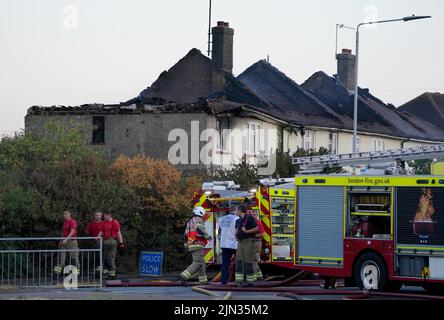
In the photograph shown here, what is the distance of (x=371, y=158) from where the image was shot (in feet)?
75.1

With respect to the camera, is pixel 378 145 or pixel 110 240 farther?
pixel 378 145

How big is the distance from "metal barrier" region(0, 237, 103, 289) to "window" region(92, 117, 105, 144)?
20157 mm

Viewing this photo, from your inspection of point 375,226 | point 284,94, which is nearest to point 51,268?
point 375,226

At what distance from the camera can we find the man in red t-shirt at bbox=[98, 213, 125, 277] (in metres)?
25.7

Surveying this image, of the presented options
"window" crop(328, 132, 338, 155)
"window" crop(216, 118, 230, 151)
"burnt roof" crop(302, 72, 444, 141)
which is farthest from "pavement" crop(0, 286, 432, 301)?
"burnt roof" crop(302, 72, 444, 141)

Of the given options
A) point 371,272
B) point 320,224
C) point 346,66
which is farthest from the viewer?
point 346,66

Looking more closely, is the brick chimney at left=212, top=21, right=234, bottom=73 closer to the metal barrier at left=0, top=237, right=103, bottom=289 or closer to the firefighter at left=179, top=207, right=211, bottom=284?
the metal barrier at left=0, top=237, right=103, bottom=289

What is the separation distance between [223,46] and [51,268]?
3087 cm

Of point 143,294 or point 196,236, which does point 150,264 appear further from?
point 143,294

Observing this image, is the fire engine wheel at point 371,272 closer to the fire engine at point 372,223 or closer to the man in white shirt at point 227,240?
the fire engine at point 372,223

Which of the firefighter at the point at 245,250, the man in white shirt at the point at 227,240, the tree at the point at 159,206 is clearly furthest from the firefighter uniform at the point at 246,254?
the tree at the point at 159,206

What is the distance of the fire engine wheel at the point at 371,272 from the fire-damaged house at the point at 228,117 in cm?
1875

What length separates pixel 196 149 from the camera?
41.3 m
